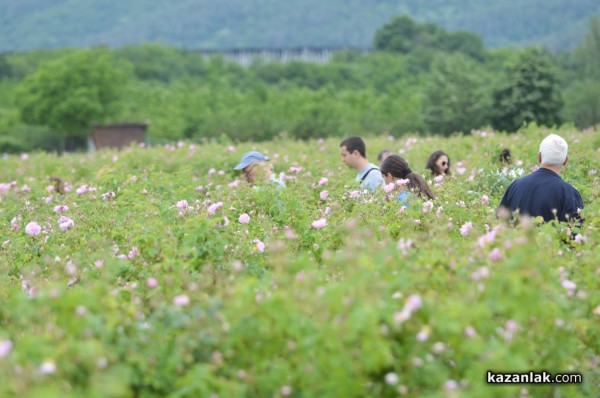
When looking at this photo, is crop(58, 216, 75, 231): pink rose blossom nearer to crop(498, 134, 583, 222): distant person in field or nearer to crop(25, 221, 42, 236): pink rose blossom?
crop(25, 221, 42, 236): pink rose blossom

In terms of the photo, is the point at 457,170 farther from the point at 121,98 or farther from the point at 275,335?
the point at 121,98

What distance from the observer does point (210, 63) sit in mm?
118562

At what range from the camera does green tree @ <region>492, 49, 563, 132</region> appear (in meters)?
50.2

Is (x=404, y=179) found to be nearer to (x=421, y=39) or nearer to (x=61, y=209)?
(x=61, y=209)

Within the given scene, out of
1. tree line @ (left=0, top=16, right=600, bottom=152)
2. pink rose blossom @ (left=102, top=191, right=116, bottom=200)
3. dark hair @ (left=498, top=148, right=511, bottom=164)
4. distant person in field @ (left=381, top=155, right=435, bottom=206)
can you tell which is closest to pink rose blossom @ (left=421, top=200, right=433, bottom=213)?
distant person in field @ (left=381, top=155, right=435, bottom=206)

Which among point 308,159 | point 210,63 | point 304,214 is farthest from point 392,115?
point 304,214

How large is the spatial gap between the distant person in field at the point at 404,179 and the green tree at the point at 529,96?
42574 millimetres

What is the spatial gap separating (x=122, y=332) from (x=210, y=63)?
115867 mm

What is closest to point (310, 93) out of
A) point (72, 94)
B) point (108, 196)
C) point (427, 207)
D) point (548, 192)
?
point (72, 94)

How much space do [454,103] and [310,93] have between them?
1206 inches

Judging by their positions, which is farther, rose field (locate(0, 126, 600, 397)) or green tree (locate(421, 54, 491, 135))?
green tree (locate(421, 54, 491, 135))

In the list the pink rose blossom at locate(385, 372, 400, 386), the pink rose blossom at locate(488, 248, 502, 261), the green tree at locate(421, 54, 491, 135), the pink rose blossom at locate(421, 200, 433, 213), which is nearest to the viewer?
the pink rose blossom at locate(385, 372, 400, 386)

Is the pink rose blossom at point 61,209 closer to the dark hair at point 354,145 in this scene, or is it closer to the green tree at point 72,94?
the dark hair at point 354,145

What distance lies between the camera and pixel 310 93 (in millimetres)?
84062
